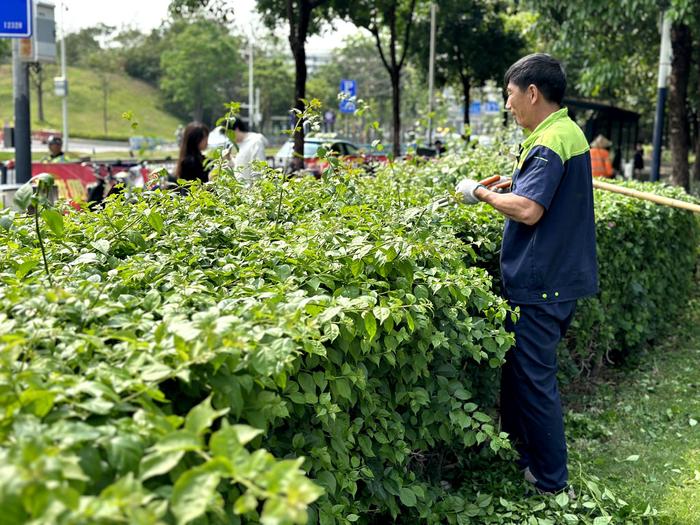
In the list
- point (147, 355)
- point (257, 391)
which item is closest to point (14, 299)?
point (147, 355)

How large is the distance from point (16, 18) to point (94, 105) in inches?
2434

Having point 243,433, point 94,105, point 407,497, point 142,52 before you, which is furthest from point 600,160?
point 142,52

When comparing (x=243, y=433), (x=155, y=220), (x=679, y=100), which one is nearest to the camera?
(x=243, y=433)

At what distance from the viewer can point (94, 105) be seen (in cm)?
6631

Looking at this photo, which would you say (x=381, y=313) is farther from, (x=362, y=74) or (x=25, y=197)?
(x=362, y=74)

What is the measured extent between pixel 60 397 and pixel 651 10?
38.4 ft

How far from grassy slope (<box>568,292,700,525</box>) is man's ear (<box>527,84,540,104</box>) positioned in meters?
1.78

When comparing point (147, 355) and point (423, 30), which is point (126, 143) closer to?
point (423, 30)

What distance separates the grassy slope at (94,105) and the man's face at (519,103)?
5491cm

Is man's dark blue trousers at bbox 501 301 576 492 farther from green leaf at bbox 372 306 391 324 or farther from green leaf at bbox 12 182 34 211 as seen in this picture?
green leaf at bbox 12 182 34 211

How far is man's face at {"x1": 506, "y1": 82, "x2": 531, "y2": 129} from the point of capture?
12.6ft

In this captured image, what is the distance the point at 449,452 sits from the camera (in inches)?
151

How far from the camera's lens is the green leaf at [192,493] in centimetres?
149

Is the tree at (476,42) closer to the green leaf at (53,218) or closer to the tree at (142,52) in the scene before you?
the green leaf at (53,218)
